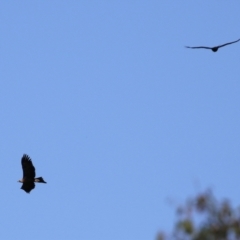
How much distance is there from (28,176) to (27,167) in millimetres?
498

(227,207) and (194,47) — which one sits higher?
(194,47)

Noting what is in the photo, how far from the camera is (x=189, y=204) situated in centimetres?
2788

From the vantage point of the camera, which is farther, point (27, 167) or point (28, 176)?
point (28, 176)

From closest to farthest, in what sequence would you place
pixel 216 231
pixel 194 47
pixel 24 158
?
pixel 216 231
pixel 194 47
pixel 24 158

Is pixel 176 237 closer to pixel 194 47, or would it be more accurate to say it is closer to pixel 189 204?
pixel 189 204

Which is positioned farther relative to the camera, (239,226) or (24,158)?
(24,158)

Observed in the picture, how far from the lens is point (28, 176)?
46594mm

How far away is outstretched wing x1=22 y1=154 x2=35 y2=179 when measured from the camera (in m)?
46.2

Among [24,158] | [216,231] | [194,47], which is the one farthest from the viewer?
[24,158]

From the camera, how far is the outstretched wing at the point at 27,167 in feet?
152

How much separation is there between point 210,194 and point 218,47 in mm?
5335

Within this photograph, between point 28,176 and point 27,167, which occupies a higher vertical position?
point 27,167

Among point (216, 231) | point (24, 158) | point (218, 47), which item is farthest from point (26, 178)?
point (216, 231)

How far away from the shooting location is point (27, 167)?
152 ft
